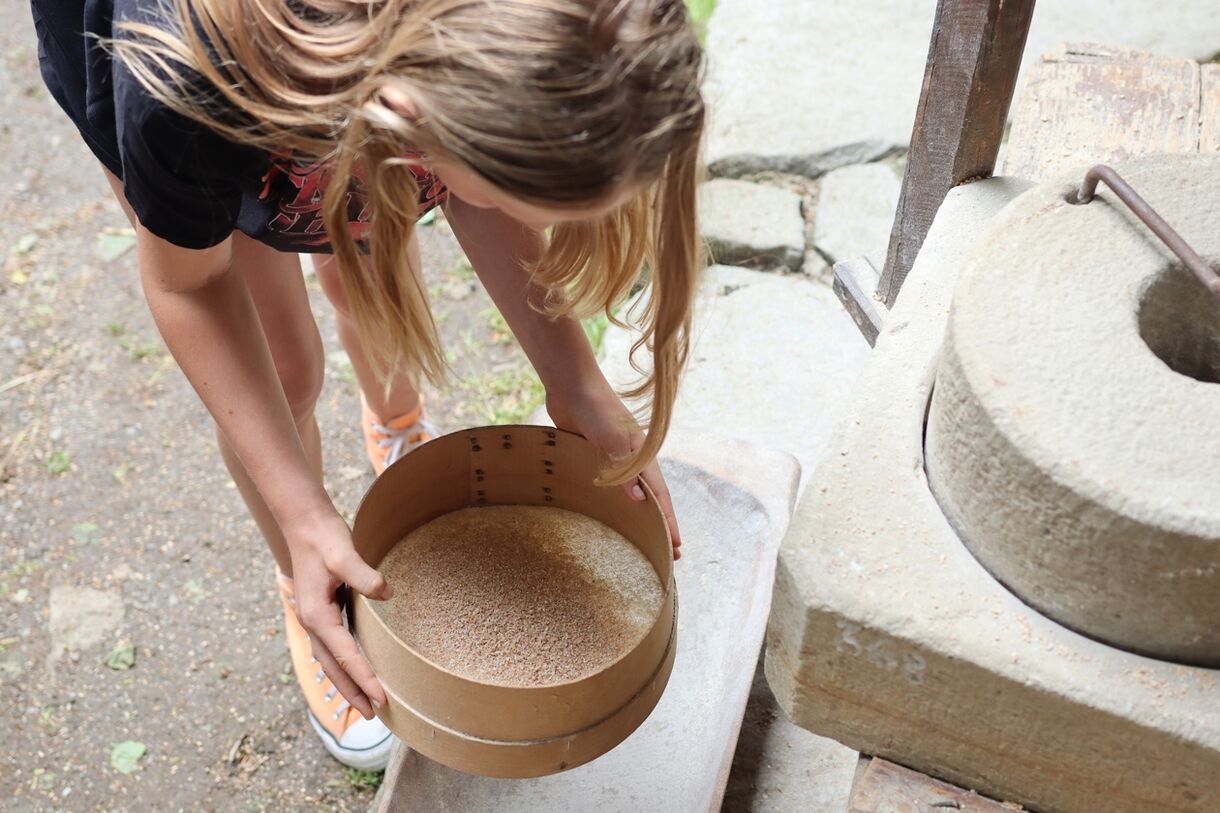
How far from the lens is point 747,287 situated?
2.34m

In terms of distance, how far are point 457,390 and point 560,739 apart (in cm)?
131

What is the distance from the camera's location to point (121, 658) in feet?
6.05

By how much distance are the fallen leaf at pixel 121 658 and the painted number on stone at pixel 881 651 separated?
1.30 meters

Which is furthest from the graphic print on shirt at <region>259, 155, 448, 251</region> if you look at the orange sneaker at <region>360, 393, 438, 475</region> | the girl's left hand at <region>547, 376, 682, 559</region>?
the orange sneaker at <region>360, 393, 438, 475</region>

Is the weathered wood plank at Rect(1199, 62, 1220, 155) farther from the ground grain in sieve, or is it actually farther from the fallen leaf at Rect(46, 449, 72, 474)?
the fallen leaf at Rect(46, 449, 72, 474)

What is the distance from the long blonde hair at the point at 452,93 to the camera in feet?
2.78

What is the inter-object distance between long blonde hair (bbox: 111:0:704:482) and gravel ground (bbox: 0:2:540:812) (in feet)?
3.22

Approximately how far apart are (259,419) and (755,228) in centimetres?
146

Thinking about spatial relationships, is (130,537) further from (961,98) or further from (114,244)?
(961,98)

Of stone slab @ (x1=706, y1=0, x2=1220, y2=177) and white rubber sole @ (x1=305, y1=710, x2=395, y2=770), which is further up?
stone slab @ (x1=706, y1=0, x2=1220, y2=177)

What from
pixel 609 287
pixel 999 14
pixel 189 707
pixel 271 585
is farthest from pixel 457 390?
pixel 999 14

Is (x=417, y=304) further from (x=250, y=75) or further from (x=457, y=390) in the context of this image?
(x=457, y=390)

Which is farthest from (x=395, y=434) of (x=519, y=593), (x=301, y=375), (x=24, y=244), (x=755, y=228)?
(x=24, y=244)

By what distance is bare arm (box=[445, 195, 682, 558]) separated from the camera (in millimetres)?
1315
